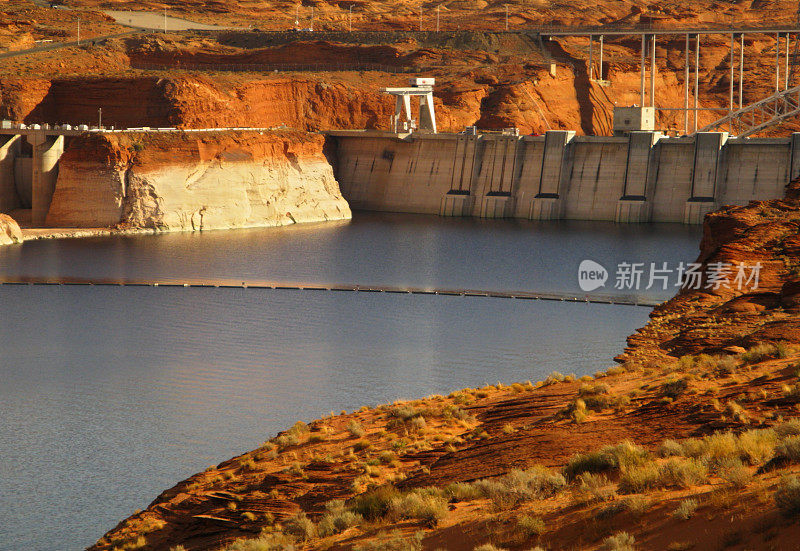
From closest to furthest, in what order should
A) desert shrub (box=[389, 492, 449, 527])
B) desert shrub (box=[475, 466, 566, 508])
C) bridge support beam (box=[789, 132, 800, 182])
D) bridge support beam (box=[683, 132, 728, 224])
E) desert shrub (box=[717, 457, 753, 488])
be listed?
desert shrub (box=[717, 457, 753, 488]) → desert shrub (box=[475, 466, 566, 508]) → desert shrub (box=[389, 492, 449, 527]) → bridge support beam (box=[789, 132, 800, 182]) → bridge support beam (box=[683, 132, 728, 224])

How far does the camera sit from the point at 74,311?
4362 centimetres

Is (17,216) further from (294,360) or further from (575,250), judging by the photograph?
(294,360)

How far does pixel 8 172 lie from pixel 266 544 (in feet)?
206

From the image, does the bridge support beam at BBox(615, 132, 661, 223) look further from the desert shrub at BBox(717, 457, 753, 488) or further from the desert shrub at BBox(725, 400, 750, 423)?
the desert shrub at BBox(717, 457, 753, 488)

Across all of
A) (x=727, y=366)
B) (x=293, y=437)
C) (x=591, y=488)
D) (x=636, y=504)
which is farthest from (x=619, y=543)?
(x=293, y=437)

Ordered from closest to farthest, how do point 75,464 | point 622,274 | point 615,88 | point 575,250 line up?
point 75,464 < point 622,274 < point 575,250 < point 615,88

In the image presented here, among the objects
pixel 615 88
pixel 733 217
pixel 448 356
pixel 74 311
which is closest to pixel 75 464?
pixel 448 356

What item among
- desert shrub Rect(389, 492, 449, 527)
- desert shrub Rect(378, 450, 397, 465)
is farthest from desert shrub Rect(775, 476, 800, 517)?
desert shrub Rect(378, 450, 397, 465)

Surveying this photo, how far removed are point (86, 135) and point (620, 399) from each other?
57.0m

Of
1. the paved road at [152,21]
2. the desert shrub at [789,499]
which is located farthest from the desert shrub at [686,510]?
the paved road at [152,21]

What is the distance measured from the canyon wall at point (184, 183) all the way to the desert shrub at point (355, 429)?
50.5 meters

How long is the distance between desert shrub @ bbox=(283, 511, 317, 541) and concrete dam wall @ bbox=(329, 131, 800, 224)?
62650 millimetres

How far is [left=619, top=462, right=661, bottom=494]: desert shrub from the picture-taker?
12086mm

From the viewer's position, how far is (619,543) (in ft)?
34.2
